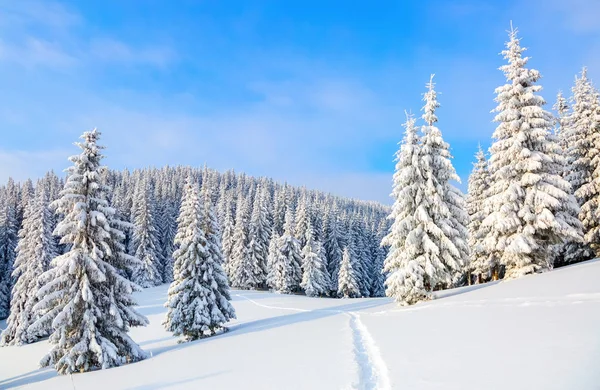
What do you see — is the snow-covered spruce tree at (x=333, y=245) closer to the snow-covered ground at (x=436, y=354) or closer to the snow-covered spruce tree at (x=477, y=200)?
the snow-covered spruce tree at (x=477, y=200)

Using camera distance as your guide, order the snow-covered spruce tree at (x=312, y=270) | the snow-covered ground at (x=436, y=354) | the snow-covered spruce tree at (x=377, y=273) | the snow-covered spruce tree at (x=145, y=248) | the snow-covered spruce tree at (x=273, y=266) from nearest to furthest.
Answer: the snow-covered ground at (x=436, y=354) < the snow-covered spruce tree at (x=312, y=270) < the snow-covered spruce tree at (x=273, y=266) < the snow-covered spruce tree at (x=145, y=248) < the snow-covered spruce tree at (x=377, y=273)

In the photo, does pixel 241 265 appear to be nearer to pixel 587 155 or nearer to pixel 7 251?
pixel 7 251

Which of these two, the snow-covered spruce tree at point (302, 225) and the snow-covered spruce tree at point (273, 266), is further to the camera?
the snow-covered spruce tree at point (302, 225)

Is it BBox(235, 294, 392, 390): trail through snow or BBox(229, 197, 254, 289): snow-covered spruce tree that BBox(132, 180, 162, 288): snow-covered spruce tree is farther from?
BBox(235, 294, 392, 390): trail through snow

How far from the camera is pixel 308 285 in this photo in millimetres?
60125

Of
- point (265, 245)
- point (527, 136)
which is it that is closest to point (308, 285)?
point (265, 245)

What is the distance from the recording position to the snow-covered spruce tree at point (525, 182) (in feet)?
73.9

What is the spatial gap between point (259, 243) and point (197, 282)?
134ft

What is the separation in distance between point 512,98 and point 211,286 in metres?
23.2

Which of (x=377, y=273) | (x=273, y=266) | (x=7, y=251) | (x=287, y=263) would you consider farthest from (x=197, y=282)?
(x=377, y=273)

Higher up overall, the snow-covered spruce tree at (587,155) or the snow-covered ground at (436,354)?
the snow-covered spruce tree at (587,155)

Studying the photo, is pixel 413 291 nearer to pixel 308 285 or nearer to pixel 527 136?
pixel 527 136

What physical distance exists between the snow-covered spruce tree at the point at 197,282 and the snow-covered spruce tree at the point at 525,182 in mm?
18265

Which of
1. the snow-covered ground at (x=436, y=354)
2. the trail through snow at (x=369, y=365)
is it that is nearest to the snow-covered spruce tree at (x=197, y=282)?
the snow-covered ground at (x=436, y=354)
